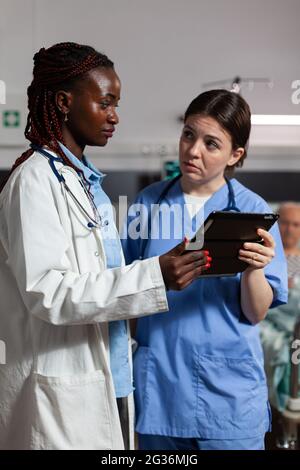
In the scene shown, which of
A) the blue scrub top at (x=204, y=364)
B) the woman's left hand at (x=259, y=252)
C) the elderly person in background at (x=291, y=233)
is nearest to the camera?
the woman's left hand at (x=259, y=252)

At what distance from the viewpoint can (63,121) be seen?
90cm

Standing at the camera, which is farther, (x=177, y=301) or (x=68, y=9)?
(x=68, y=9)

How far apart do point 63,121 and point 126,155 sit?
1.26 metres

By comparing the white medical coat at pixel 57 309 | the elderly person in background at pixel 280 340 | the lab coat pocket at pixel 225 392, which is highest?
the white medical coat at pixel 57 309

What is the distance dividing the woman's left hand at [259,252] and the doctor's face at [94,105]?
0.29 m

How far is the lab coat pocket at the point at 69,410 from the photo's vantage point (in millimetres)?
845

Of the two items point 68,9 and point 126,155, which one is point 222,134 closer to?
point 68,9

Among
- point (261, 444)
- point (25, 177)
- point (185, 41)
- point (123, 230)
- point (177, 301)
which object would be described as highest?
point (185, 41)

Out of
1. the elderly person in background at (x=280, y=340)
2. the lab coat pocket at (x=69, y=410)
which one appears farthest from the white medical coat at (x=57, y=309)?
the elderly person in background at (x=280, y=340)

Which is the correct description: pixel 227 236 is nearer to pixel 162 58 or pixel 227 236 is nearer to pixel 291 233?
pixel 162 58

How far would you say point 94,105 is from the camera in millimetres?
885

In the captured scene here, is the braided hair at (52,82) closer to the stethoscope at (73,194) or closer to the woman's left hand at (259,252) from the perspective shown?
the stethoscope at (73,194)

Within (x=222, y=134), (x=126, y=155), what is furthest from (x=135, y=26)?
(x=126, y=155)

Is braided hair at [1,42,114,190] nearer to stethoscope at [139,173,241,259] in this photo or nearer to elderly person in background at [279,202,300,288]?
stethoscope at [139,173,241,259]
